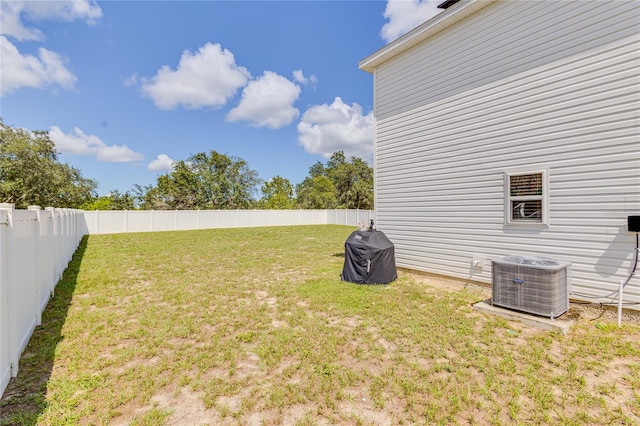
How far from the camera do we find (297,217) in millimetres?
25969

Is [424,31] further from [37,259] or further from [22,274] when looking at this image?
[37,259]

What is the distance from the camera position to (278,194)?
35250 mm

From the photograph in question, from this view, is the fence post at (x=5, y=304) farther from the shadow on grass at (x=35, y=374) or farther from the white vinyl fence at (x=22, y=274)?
the shadow on grass at (x=35, y=374)

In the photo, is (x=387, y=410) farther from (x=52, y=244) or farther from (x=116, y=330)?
(x=52, y=244)

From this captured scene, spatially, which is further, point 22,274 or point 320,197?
point 320,197

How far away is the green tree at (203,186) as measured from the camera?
26141 mm

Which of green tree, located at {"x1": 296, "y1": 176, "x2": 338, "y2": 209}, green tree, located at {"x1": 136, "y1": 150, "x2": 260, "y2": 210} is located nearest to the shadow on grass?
green tree, located at {"x1": 136, "y1": 150, "x2": 260, "y2": 210}

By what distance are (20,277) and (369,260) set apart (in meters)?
4.75

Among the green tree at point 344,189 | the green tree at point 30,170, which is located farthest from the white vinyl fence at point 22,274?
the green tree at point 344,189

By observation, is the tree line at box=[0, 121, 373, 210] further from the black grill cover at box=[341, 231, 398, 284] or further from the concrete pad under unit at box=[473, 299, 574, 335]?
the concrete pad under unit at box=[473, 299, 574, 335]

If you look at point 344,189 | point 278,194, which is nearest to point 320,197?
point 344,189

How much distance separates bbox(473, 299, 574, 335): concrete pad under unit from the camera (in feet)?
11.1

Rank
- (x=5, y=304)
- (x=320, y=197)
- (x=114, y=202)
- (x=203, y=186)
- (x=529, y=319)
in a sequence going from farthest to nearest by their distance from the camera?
(x=320, y=197), (x=114, y=202), (x=203, y=186), (x=529, y=319), (x=5, y=304)

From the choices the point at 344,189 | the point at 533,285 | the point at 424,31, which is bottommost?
the point at 533,285
